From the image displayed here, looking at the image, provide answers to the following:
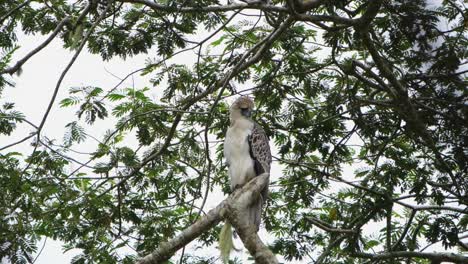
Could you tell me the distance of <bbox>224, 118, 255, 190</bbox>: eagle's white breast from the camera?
574cm

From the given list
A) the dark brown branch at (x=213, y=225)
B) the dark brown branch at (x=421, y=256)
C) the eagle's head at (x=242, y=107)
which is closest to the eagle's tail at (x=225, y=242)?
the dark brown branch at (x=213, y=225)

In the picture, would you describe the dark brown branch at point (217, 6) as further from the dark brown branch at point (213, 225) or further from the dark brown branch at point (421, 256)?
the dark brown branch at point (421, 256)

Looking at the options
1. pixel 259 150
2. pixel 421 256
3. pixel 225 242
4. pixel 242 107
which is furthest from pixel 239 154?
pixel 421 256

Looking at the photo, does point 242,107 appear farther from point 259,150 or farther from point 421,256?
point 421,256

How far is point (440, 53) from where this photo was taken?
4504 mm

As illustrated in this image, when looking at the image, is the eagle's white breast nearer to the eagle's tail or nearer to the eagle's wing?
the eagle's wing

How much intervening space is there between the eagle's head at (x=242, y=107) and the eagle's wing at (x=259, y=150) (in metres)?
0.22

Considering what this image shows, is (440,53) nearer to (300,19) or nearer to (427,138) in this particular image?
(427,138)

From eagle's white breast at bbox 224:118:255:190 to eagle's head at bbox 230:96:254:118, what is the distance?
0.11m

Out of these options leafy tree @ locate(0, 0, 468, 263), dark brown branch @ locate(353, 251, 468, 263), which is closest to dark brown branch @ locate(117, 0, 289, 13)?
leafy tree @ locate(0, 0, 468, 263)

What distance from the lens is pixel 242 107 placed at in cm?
597

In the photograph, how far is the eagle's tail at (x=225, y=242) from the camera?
4270mm

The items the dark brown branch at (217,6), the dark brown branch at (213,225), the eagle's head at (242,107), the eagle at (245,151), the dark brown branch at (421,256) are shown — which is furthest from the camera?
the eagle's head at (242,107)

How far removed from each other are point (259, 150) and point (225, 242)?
1587 millimetres
